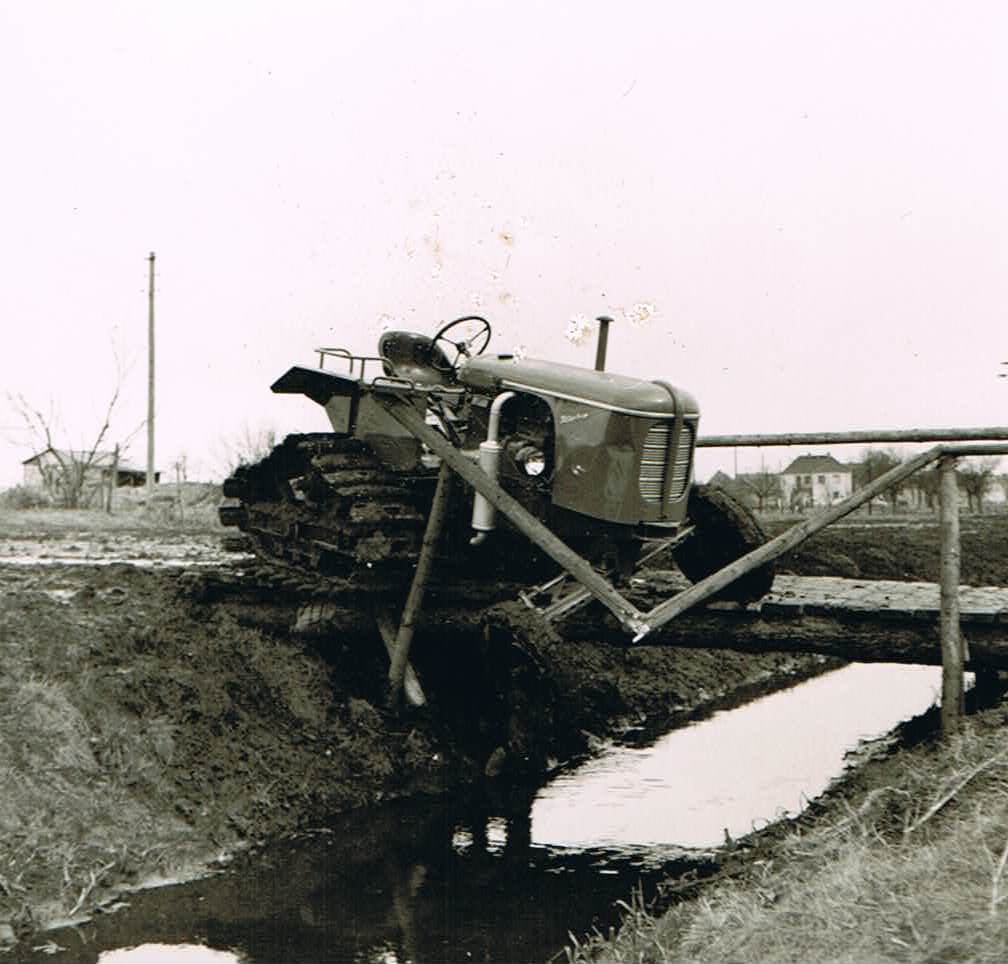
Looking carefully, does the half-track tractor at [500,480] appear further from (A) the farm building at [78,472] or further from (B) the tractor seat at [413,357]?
(A) the farm building at [78,472]

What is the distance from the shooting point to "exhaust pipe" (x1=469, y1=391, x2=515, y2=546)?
7.52m

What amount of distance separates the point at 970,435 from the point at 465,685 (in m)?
4.24

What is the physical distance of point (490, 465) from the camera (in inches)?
296

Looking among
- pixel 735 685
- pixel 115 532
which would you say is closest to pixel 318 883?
pixel 735 685

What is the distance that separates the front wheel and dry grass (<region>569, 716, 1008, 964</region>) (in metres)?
1.88

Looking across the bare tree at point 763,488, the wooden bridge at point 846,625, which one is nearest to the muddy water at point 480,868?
the wooden bridge at point 846,625

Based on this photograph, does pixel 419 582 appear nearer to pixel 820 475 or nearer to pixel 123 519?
pixel 123 519

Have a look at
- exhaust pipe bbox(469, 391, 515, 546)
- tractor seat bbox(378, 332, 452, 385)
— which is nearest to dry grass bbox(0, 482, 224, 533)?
tractor seat bbox(378, 332, 452, 385)

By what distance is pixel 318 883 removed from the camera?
654cm

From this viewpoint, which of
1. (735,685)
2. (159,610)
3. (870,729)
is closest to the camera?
(159,610)

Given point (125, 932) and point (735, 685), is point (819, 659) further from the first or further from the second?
point (125, 932)

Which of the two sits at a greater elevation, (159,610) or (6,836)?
(159,610)

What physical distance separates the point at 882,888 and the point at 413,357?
5184mm

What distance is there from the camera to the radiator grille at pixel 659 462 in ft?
23.6
